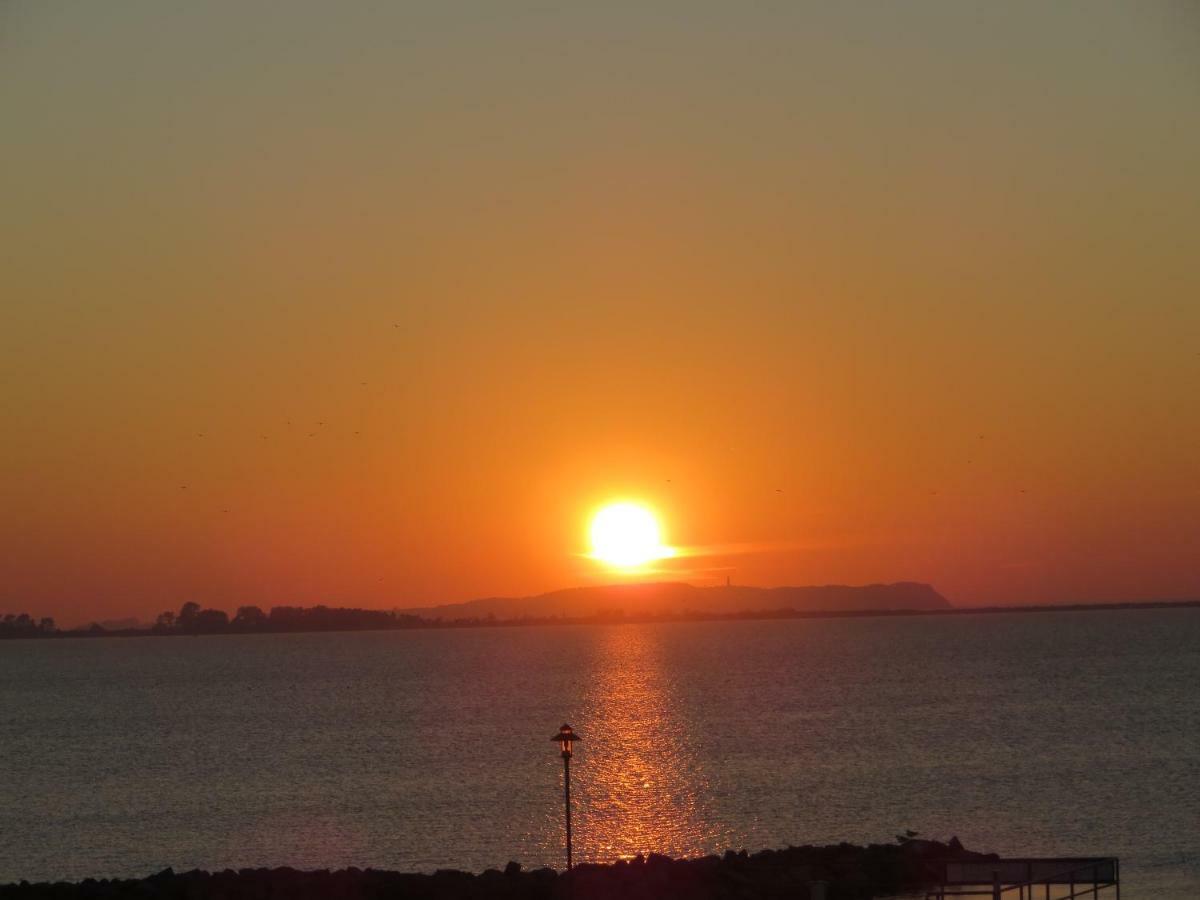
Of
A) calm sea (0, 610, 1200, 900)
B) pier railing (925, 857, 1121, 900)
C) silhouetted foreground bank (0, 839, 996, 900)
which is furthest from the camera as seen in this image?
calm sea (0, 610, 1200, 900)

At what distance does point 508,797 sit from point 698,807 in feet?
25.2

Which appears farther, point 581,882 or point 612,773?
point 612,773

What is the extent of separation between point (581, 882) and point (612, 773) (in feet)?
90.8

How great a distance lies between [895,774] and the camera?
5950 cm

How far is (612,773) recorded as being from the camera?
207ft

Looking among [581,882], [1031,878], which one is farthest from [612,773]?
[1031,878]

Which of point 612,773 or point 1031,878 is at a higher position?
point 612,773

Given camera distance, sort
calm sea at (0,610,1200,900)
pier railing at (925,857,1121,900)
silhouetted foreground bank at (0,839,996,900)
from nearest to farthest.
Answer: pier railing at (925,857,1121,900) → silhouetted foreground bank at (0,839,996,900) → calm sea at (0,610,1200,900)

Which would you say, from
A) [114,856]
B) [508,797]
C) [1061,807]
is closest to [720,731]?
[508,797]

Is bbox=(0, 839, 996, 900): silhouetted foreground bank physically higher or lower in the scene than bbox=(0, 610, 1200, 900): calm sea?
lower

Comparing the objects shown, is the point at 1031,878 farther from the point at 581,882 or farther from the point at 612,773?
the point at 612,773

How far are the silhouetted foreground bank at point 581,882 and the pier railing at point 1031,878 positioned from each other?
16.6 feet

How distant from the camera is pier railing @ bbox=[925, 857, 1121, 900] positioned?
86.1 feet

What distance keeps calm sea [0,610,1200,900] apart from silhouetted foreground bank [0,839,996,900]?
5610mm
